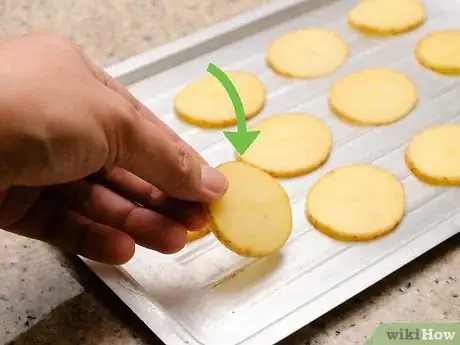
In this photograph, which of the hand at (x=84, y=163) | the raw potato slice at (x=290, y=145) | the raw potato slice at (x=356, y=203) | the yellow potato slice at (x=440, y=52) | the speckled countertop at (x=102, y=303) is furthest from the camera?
the yellow potato slice at (x=440, y=52)

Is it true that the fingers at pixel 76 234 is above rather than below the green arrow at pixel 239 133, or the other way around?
above

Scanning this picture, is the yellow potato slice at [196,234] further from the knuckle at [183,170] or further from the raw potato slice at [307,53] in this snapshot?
the raw potato slice at [307,53]

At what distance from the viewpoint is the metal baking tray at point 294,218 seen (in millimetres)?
819

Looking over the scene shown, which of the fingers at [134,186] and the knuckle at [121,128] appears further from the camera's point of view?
the fingers at [134,186]

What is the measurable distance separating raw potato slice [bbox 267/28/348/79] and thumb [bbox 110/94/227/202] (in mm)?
496

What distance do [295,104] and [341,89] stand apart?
84mm

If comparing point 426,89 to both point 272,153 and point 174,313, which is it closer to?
point 272,153

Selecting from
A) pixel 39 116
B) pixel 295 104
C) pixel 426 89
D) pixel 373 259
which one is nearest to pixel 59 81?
pixel 39 116

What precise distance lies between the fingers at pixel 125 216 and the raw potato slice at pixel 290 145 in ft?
0.81

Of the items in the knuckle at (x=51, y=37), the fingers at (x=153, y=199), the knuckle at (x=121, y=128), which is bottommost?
the fingers at (x=153, y=199)

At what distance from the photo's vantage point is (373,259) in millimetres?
881

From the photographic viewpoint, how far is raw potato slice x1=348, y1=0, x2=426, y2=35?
130cm

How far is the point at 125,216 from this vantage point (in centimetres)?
86

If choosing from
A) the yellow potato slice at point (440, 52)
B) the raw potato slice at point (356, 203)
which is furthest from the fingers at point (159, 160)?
the yellow potato slice at point (440, 52)
